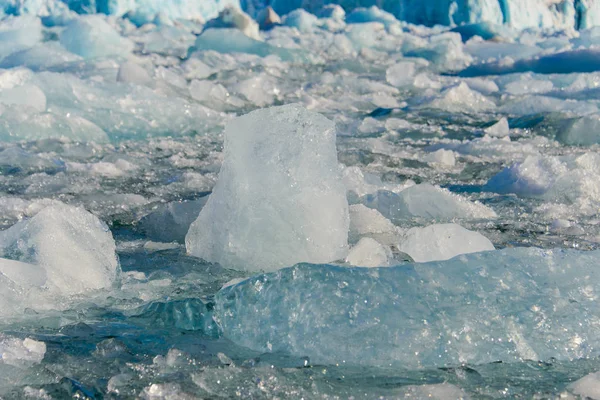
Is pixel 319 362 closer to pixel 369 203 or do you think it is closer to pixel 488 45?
pixel 369 203

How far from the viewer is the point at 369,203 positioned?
3.26 meters

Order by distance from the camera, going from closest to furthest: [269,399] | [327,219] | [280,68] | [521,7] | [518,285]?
[269,399] → [518,285] → [327,219] → [280,68] → [521,7]

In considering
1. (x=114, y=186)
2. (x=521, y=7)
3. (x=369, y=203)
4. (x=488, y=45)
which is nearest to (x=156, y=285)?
(x=369, y=203)

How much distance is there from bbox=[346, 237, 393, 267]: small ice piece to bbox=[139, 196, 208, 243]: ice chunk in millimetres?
811

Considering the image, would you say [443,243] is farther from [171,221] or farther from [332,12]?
[332,12]

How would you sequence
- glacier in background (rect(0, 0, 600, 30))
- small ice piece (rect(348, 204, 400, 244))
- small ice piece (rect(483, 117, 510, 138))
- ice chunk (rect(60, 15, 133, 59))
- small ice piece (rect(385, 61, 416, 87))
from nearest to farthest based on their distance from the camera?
small ice piece (rect(348, 204, 400, 244))
small ice piece (rect(483, 117, 510, 138))
small ice piece (rect(385, 61, 416, 87))
ice chunk (rect(60, 15, 133, 59))
glacier in background (rect(0, 0, 600, 30))

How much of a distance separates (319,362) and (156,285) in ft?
2.45

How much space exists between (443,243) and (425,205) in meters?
0.90

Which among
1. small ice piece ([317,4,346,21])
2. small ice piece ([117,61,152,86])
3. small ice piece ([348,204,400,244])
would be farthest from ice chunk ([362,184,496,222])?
small ice piece ([317,4,346,21])


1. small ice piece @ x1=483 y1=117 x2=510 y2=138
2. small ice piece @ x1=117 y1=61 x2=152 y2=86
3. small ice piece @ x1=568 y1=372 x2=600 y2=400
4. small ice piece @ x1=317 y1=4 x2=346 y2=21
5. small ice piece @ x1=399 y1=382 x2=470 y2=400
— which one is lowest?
small ice piece @ x1=317 y1=4 x2=346 y2=21

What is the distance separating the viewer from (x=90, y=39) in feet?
33.5

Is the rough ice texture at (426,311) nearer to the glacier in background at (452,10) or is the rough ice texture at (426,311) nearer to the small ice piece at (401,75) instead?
the small ice piece at (401,75)

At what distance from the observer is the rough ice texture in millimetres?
1687

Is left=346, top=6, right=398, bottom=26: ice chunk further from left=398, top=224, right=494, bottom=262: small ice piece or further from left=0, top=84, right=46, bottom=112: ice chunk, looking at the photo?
left=398, top=224, right=494, bottom=262: small ice piece
